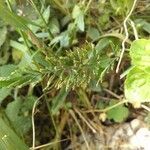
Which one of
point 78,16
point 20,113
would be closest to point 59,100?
point 20,113

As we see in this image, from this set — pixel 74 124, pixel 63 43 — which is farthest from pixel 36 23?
pixel 74 124

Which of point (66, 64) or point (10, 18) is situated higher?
point (10, 18)

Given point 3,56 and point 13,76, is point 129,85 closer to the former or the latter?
point 13,76

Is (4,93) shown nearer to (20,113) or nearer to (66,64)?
(20,113)

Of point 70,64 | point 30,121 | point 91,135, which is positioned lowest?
point 91,135

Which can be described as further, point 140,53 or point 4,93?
point 4,93

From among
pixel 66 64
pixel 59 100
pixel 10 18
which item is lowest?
pixel 59 100

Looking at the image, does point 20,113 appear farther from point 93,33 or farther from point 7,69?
point 93,33
